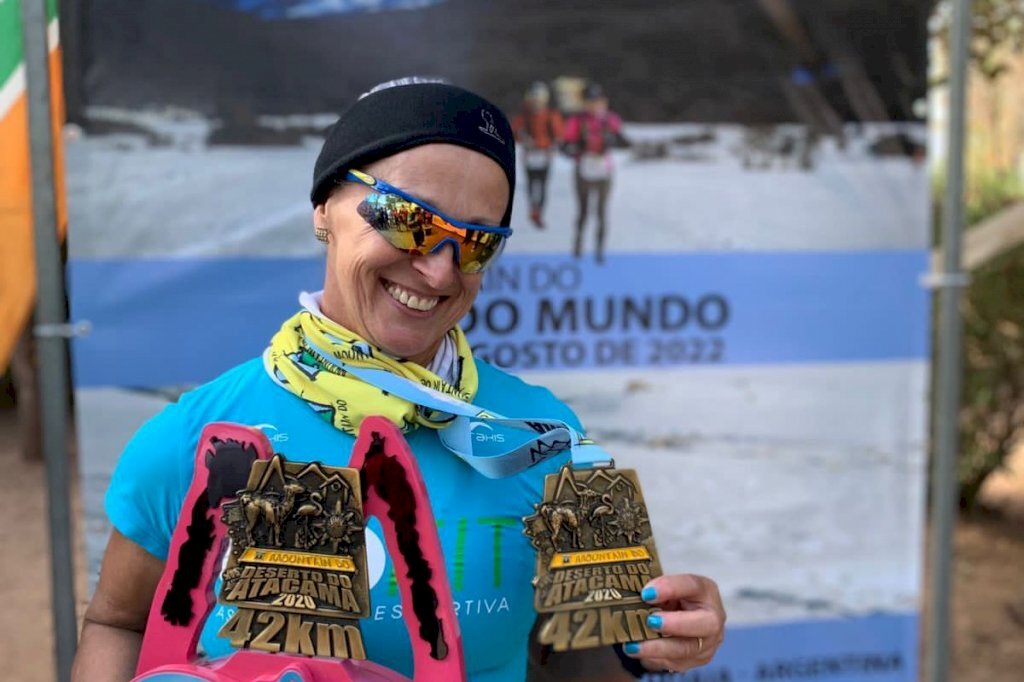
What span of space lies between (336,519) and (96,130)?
4.94ft

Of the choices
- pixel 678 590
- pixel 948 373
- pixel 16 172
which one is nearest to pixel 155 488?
pixel 678 590

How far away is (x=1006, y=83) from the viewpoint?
29.1ft

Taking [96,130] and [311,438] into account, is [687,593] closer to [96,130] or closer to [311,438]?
[311,438]

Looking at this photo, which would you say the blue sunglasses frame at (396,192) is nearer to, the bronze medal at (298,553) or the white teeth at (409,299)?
the white teeth at (409,299)

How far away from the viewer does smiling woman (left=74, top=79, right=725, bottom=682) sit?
1371 mm

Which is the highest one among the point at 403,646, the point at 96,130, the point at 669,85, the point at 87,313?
the point at 669,85

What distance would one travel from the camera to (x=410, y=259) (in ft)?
4.58

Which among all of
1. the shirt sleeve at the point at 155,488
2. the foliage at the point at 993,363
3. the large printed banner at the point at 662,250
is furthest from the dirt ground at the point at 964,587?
the shirt sleeve at the point at 155,488

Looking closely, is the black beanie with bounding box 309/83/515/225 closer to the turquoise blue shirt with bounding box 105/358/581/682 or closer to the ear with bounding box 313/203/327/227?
the ear with bounding box 313/203/327/227

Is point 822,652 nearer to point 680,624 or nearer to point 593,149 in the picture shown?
point 593,149

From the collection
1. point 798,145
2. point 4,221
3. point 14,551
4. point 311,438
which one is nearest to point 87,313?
point 4,221

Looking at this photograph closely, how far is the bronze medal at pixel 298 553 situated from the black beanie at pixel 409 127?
16.0 inches

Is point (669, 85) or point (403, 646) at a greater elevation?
point (669, 85)

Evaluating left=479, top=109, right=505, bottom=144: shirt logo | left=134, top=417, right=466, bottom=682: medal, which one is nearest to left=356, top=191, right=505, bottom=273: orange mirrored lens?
left=479, top=109, right=505, bottom=144: shirt logo
